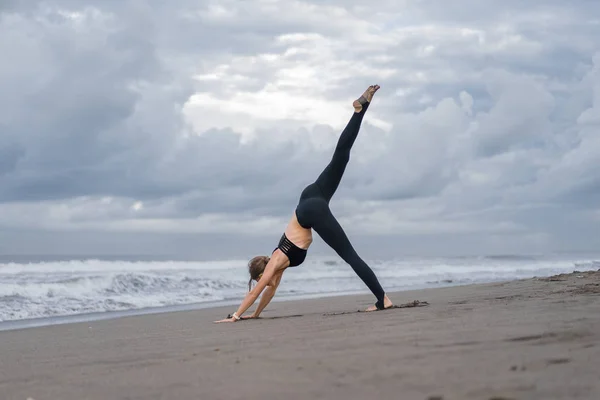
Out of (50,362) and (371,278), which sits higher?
(371,278)

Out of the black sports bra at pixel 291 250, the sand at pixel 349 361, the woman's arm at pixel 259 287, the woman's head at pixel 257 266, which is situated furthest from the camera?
the woman's head at pixel 257 266

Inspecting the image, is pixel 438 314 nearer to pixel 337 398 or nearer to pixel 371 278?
pixel 371 278

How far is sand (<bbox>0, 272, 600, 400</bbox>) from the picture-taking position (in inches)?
118

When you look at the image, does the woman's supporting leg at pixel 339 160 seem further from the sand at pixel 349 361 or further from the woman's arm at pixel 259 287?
the sand at pixel 349 361

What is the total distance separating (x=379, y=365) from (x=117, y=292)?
12.6 metres

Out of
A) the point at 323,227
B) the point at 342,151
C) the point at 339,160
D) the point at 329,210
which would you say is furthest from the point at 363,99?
the point at 323,227

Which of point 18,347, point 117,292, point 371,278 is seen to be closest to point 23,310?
point 117,292

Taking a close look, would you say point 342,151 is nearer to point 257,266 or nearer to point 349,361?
point 257,266

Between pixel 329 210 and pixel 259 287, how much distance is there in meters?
1.15

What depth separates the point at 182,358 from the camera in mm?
4301

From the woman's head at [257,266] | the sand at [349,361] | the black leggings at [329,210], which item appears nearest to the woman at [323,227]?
the black leggings at [329,210]

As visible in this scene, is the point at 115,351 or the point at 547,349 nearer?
the point at 547,349

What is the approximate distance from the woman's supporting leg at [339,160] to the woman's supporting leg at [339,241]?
0.25 m

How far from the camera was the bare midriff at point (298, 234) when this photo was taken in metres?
A: 7.50
